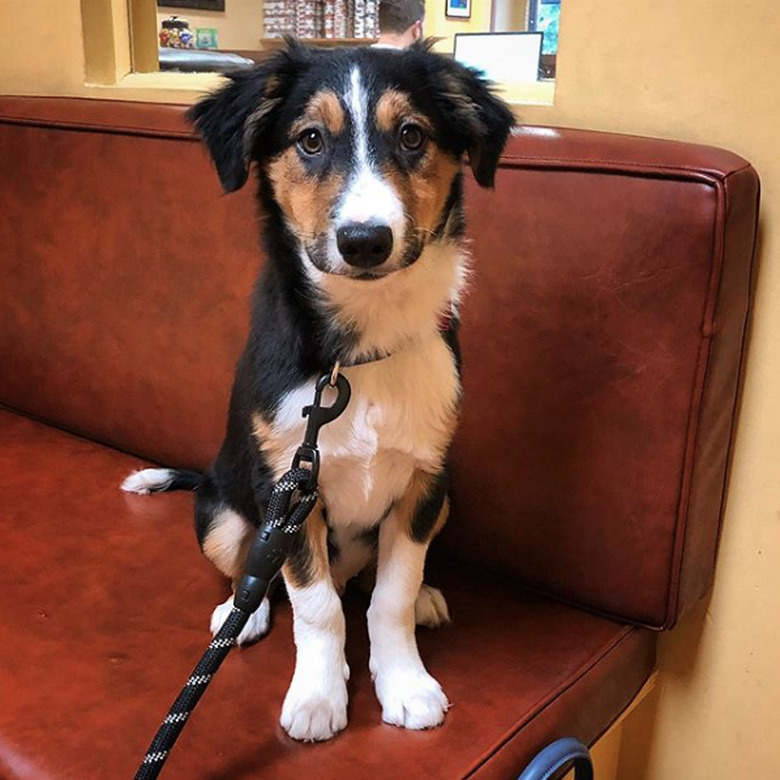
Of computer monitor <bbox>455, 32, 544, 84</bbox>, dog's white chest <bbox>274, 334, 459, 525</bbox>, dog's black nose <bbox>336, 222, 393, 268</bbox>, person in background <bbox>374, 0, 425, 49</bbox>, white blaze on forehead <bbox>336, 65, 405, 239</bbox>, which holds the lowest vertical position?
dog's white chest <bbox>274, 334, 459, 525</bbox>

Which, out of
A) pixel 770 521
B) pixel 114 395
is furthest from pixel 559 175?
pixel 114 395

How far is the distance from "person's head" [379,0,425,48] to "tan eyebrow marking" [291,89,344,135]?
5.03ft

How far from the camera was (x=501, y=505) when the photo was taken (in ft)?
4.47

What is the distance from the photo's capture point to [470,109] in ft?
3.62

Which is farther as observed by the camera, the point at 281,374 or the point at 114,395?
the point at 114,395

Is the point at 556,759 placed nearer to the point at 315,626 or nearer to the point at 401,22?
the point at 315,626

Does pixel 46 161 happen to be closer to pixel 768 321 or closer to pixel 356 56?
pixel 356 56

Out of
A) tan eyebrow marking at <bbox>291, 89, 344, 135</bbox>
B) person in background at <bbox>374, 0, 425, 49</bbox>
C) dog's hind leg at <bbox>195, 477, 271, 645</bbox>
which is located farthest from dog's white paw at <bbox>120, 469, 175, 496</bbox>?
person in background at <bbox>374, 0, 425, 49</bbox>

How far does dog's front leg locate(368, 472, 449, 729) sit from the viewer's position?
3.58 ft

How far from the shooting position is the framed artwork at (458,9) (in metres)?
2.11

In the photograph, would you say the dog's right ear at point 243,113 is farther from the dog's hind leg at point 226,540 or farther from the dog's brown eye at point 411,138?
the dog's hind leg at point 226,540

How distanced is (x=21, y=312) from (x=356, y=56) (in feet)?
3.77

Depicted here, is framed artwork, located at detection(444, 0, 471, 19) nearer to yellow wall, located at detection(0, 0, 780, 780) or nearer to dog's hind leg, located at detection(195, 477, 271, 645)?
yellow wall, located at detection(0, 0, 780, 780)

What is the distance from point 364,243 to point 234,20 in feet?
12.1
